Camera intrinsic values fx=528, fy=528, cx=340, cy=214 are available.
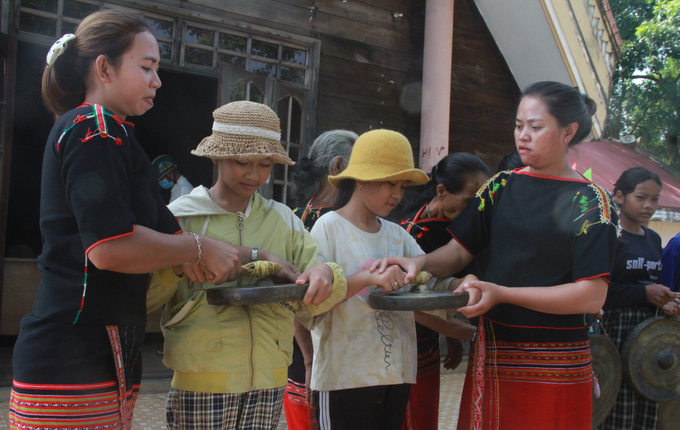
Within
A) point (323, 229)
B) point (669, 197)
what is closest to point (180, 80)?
point (323, 229)

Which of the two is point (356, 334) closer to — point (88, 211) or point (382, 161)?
point (382, 161)

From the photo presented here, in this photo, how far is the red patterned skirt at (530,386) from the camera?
1.95 metres

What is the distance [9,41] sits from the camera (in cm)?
418

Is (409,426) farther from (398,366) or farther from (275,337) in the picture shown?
(275,337)

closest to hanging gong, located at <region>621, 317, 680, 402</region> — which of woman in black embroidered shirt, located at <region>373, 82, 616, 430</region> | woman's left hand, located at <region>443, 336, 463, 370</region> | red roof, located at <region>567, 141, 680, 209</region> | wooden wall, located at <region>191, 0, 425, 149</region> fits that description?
woman's left hand, located at <region>443, 336, 463, 370</region>

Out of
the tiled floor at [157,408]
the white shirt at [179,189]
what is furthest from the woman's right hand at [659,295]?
the white shirt at [179,189]

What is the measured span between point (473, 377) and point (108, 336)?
1.34 meters

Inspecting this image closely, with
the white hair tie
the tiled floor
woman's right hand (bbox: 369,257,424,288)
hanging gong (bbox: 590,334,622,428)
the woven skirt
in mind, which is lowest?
the tiled floor

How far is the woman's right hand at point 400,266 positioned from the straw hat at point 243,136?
52cm

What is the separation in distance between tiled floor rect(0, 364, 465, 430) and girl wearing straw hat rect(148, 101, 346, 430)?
2.41 m

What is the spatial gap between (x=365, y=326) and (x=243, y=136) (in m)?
0.88

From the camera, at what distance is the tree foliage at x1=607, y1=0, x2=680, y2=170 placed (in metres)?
16.2

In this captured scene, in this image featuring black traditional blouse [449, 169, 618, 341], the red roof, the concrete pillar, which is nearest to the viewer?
black traditional blouse [449, 169, 618, 341]

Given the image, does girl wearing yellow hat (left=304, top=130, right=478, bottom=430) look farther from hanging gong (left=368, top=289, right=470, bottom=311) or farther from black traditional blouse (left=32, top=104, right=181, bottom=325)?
black traditional blouse (left=32, top=104, right=181, bottom=325)
